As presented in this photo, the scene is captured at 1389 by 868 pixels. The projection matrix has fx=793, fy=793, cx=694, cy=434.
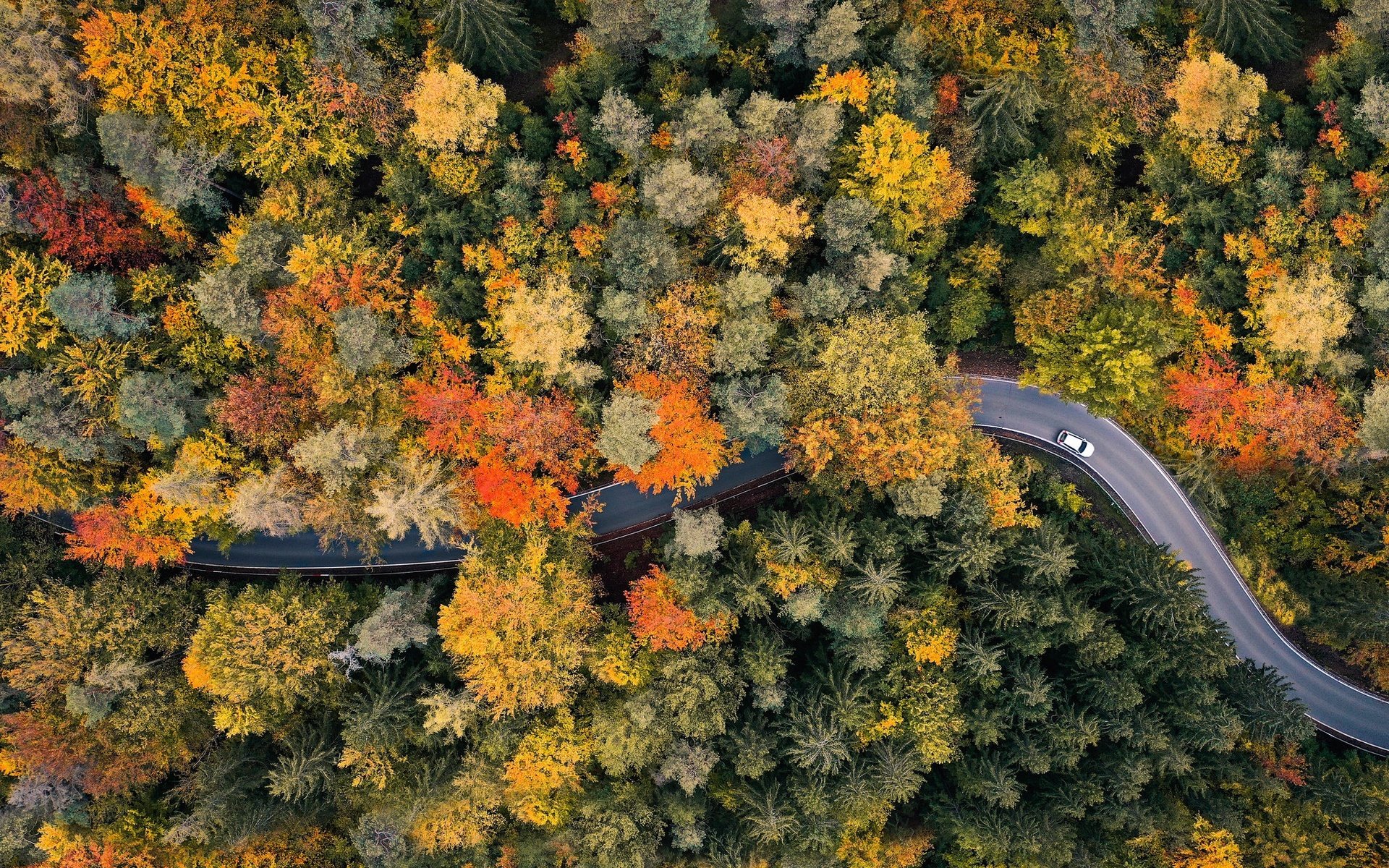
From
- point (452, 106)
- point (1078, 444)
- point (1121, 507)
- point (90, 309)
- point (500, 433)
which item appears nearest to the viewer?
point (90, 309)

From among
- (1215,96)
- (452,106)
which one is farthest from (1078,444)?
(452,106)

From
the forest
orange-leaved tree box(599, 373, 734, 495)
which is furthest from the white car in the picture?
orange-leaved tree box(599, 373, 734, 495)

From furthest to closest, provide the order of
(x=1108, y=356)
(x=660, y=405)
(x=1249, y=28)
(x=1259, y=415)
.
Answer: (x=1259, y=415), (x=1249, y=28), (x=1108, y=356), (x=660, y=405)

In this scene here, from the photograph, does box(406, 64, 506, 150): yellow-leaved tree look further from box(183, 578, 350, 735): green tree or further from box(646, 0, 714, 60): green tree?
box(183, 578, 350, 735): green tree

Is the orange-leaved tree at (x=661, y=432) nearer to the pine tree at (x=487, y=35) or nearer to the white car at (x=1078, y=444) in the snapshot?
the pine tree at (x=487, y=35)

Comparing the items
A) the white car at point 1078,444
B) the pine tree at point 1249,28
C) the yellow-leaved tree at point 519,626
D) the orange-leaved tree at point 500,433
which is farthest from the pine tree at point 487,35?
the white car at point 1078,444

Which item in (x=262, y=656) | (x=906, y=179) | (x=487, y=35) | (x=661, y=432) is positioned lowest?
(x=262, y=656)

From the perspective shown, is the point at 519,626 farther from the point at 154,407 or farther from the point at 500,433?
the point at 154,407

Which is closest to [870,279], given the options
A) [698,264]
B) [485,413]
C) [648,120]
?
[698,264]
